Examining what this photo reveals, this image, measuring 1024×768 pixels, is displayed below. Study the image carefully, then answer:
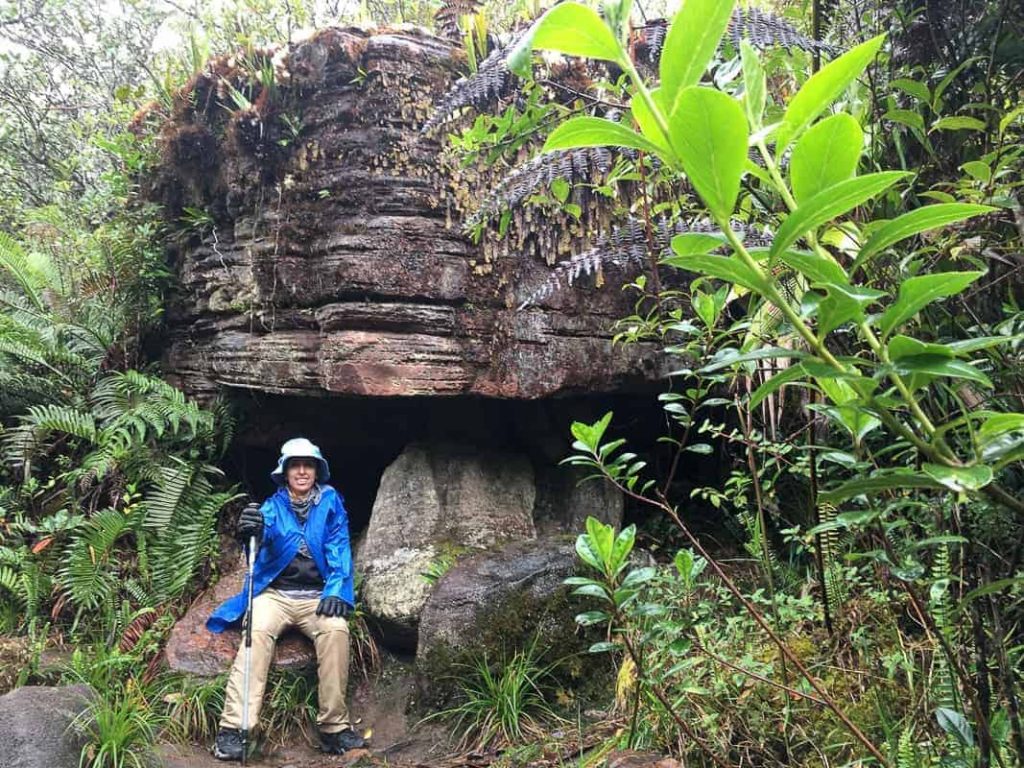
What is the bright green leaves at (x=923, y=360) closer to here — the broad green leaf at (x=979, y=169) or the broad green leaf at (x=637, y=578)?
the broad green leaf at (x=979, y=169)

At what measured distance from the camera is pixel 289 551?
475 cm

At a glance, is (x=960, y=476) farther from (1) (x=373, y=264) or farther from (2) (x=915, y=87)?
(1) (x=373, y=264)

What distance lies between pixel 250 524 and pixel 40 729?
4.86 ft

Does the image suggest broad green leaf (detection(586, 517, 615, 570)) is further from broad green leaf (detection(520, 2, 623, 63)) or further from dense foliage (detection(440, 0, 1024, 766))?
broad green leaf (detection(520, 2, 623, 63))

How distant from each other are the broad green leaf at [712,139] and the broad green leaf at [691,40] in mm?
43

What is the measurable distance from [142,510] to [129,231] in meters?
2.57

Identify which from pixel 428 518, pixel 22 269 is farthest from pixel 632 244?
pixel 22 269

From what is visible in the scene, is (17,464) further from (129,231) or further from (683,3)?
(683,3)

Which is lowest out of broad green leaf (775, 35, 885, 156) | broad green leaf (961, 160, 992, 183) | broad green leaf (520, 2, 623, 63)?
broad green leaf (775, 35, 885, 156)

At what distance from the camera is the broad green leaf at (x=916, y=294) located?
2.35ft

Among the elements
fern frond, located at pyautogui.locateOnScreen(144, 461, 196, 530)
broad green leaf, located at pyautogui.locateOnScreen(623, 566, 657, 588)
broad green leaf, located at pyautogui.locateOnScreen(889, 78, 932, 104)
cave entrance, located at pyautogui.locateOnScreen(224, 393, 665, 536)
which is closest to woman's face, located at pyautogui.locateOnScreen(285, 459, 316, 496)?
cave entrance, located at pyautogui.locateOnScreen(224, 393, 665, 536)

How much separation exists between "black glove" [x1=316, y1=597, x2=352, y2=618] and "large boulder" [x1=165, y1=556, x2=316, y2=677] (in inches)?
12.9

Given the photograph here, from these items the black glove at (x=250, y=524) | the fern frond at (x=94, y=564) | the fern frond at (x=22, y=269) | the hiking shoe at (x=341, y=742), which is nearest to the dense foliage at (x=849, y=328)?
the hiking shoe at (x=341, y=742)

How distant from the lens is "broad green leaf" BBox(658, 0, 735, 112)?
2.32ft
